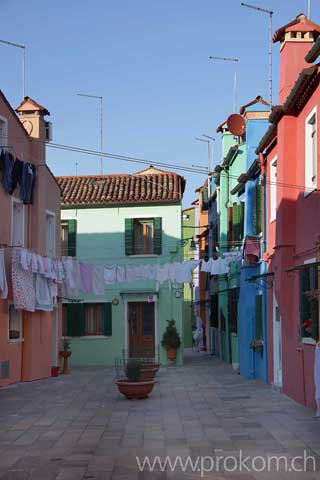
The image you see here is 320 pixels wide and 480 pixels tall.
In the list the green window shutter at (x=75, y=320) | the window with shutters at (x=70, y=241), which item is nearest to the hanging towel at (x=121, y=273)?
the green window shutter at (x=75, y=320)

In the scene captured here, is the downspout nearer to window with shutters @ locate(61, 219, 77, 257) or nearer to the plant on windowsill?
the plant on windowsill

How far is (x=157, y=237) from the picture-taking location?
89.1 feet

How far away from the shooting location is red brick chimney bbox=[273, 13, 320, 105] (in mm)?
15287

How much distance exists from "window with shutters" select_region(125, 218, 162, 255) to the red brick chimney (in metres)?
12.1

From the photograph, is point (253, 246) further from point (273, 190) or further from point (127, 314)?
point (127, 314)

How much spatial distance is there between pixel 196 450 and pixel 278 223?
21.2ft

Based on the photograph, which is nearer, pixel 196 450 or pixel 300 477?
pixel 300 477

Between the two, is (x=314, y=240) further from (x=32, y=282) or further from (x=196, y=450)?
(x=32, y=282)

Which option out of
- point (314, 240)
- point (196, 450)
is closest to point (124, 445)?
point (196, 450)

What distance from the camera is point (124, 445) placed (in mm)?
10125

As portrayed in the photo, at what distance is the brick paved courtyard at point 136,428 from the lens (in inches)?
346

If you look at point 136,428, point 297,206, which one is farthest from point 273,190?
point 136,428

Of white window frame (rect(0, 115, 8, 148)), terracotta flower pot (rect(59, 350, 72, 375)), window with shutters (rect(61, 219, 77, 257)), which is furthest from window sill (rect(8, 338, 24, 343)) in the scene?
window with shutters (rect(61, 219, 77, 257))

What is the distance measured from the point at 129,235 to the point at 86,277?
6.05 m
